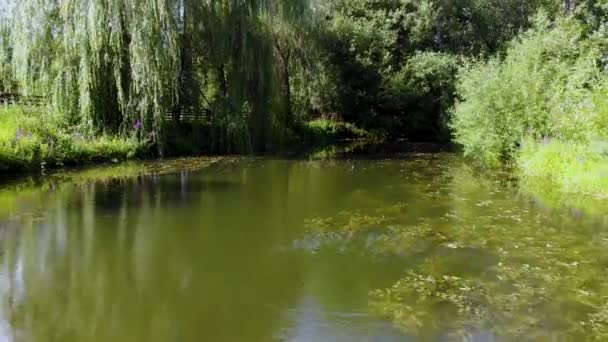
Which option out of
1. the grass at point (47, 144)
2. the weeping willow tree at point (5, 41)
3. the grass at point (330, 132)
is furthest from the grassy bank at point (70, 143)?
the grass at point (330, 132)

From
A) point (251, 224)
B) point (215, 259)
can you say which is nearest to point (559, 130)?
point (251, 224)

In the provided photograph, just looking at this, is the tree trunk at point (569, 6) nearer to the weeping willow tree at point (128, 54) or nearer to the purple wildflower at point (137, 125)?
the weeping willow tree at point (128, 54)

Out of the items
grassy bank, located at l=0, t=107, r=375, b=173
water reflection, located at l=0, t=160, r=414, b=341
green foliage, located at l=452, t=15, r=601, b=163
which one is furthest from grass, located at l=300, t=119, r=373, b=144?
water reflection, located at l=0, t=160, r=414, b=341

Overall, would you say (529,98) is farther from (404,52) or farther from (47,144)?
(404,52)

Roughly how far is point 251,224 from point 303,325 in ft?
12.1

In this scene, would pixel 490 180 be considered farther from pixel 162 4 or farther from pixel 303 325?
pixel 162 4

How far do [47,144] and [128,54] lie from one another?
3.79 meters

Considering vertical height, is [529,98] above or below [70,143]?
above

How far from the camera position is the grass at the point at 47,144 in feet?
42.1

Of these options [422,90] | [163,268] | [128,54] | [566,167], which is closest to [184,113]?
[128,54]

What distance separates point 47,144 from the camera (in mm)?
13875

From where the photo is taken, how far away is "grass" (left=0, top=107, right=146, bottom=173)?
12828 mm

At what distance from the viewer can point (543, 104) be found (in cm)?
1360

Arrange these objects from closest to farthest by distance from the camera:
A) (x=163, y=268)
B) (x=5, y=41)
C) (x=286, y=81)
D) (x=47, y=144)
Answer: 1. (x=163, y=268)
2. (x=47, y=144)
3. (x=5, y=41)
4. (x=286, y=81)
